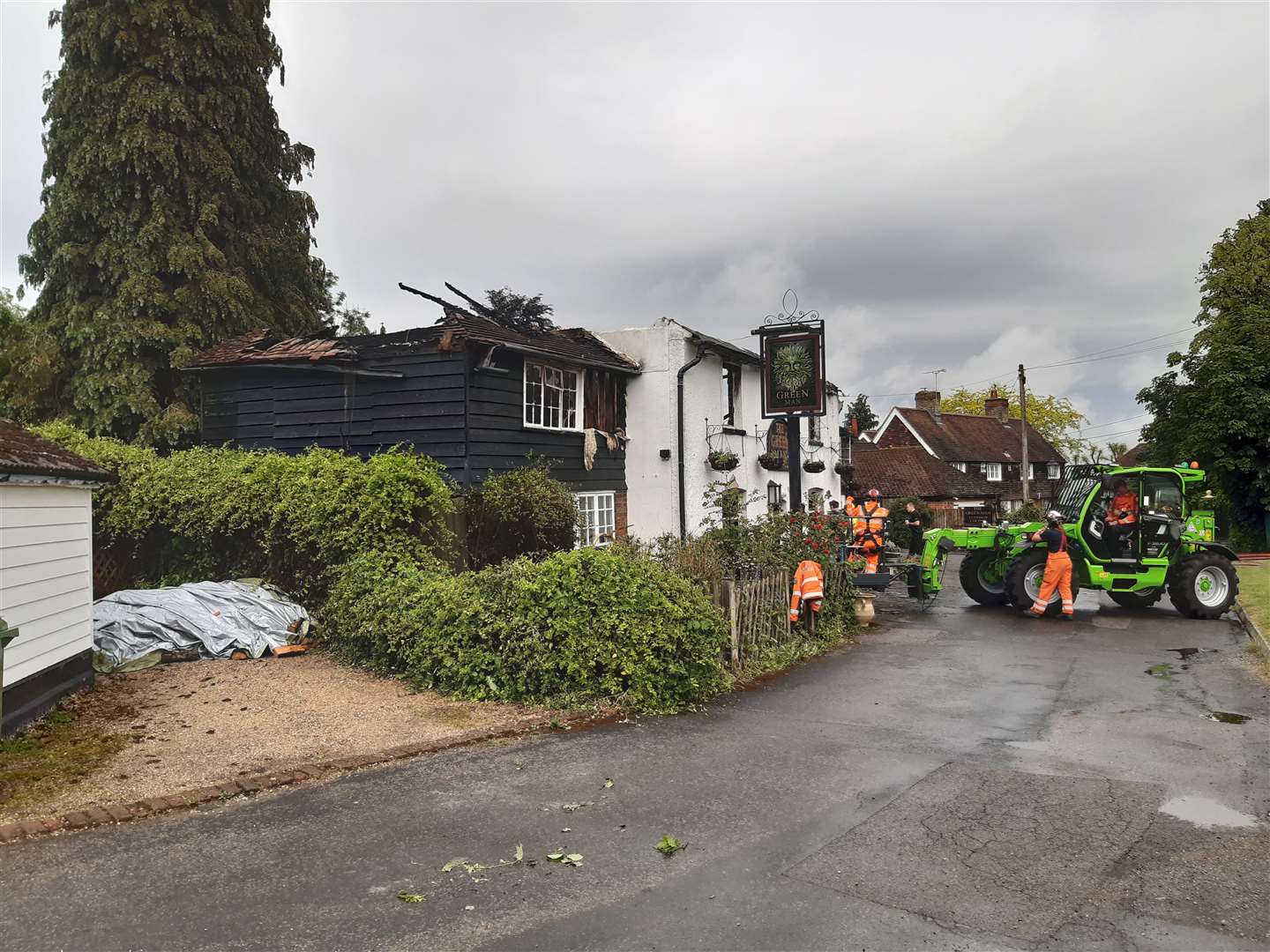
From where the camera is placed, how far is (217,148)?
18906 mm

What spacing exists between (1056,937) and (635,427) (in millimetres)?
15674

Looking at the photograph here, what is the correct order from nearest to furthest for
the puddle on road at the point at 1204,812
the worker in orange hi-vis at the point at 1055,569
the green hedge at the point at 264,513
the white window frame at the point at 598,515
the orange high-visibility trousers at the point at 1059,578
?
the puddle on road at the point at 1204,812, the green hedge at the point at 264,513, the worker in orange hi-vis at the point at 1055,569, the orange high-visibility trousers at the point at 1059,578, the white window frame at the point at 598,515

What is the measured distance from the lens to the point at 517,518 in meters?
13.8

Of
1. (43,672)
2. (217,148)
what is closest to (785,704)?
(43,672)

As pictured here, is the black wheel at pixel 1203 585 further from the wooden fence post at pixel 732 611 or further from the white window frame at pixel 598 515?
the white window frame at pixel 598 515

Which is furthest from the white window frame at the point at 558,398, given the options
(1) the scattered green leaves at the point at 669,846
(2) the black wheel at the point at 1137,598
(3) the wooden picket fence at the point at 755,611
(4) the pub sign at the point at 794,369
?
(1) the scattered green leaves at the point at 669,846

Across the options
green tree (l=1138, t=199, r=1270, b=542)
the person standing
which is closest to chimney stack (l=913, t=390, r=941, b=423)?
green tree (l=1138, t=199, r=1270, b=542)

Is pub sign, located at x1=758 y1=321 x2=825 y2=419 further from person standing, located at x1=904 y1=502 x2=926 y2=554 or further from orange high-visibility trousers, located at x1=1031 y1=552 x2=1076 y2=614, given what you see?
orange high-visibility trousers, located at x1=1031 y1=552 x2=1076 y2=614

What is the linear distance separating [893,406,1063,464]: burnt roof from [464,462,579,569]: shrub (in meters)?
37.9

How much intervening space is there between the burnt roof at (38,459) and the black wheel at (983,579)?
520 inches

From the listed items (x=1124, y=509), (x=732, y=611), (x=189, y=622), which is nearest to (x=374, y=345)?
(x=189, y=622)

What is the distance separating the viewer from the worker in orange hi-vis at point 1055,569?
13.7 meters

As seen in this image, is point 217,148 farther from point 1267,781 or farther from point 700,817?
point 1267,781

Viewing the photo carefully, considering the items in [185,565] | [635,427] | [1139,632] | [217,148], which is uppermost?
[217,148]
